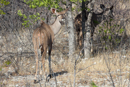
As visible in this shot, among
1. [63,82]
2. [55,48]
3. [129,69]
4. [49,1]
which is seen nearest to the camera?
[63,82]

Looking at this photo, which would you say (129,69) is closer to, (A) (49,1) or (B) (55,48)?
(A) (49,1)

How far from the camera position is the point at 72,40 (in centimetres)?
912

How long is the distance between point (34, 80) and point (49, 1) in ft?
9.67

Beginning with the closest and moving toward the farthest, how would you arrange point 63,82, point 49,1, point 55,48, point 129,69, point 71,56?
point 63,82, point 129,69, point 49,1, point 71,56, point 55,48

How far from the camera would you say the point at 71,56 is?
8648mm

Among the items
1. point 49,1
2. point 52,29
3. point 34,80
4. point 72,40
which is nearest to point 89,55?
point 72,40

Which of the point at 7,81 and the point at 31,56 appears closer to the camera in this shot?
the point at 7,81

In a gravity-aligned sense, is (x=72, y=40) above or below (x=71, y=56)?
above

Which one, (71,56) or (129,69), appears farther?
(71,56)

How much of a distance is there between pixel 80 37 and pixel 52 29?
3793 mm

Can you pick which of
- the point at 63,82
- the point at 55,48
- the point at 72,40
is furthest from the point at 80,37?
the point at 63,82

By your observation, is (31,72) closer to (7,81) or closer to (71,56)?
(7,81)

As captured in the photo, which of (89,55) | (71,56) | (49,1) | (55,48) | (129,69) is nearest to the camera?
(129,69)

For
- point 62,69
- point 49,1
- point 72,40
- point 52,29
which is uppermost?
point 49,1
